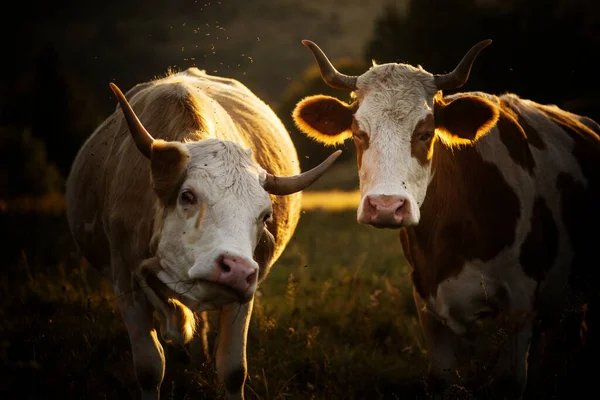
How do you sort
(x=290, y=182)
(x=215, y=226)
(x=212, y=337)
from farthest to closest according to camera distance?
(x=212, y=337)
(x=290, y=182)
(x=215, y=226)

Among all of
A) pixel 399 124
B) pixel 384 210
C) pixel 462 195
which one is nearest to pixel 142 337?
pixel 384 210

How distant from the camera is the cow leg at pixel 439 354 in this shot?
15.4 feet

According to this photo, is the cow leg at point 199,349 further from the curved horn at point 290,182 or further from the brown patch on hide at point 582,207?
the brown patch on hide at point 582,207

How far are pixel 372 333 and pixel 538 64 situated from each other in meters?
10.1

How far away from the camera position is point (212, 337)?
5.97m

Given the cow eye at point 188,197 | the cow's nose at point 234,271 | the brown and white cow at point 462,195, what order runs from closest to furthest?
the cow's nose at point 234,271 < the cow eye at point 188,197 < the brown and white cow at point 462,195

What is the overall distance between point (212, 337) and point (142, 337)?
1952 mm

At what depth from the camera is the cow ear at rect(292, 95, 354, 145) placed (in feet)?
15.5

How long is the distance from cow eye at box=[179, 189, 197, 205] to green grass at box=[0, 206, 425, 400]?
1243mm

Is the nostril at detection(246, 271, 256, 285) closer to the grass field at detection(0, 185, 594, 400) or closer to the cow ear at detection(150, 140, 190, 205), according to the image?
the cow ear at detection(150, 140, 190, 205)

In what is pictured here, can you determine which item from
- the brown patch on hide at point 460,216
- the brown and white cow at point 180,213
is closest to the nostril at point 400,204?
the brown and white cow at point 180,213

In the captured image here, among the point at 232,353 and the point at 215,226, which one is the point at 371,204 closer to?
the point at 215,226

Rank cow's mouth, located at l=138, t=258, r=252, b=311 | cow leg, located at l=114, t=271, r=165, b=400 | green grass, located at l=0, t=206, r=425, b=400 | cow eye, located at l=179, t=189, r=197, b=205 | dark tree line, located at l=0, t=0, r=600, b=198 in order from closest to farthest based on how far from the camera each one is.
Result: cow's mouth, located at l=138, t=258, r=252, b=311 < cow eye, located at l=179, t=189, r=197, b=205 < cow leg, located at l=114, t=271, r=165, b=400 < green grass, located at l=0, t=206, r=425, b=400 < dark tree line, located at l=0, t=0, r=600, b=198

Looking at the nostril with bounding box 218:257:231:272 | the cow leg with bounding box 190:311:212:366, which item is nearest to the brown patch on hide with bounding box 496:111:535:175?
the nostril with bounding box 218:257:231:272
